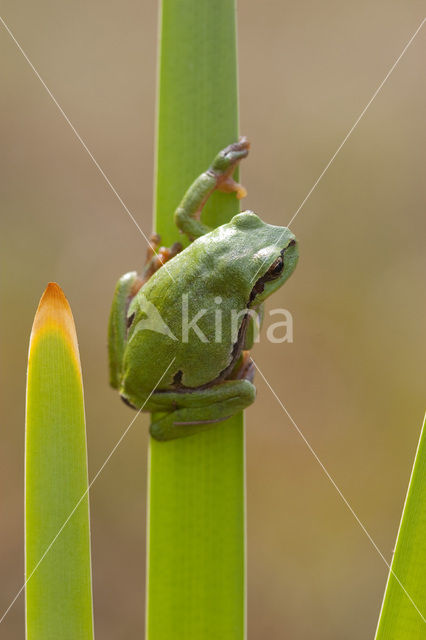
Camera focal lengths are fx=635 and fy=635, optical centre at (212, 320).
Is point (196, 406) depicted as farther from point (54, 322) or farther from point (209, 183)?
point (54, 322)

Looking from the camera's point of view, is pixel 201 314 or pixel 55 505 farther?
pixel 201 314

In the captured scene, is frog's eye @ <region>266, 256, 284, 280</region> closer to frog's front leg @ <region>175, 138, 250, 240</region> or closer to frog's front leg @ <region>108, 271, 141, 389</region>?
frog's front leg @ <region>175, 138, 250, 240</region>

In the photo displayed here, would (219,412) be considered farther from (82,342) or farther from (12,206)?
(12,206)

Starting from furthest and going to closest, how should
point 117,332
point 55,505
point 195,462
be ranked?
1. point 117,332
2. point 195,462
3. point 55,505

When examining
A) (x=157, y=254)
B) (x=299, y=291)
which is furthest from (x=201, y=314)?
(x=299, y=291)

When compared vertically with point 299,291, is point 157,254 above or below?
above

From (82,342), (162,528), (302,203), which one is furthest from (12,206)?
(162,528)
